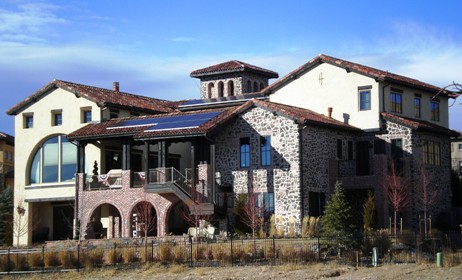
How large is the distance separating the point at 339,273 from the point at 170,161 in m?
23.4

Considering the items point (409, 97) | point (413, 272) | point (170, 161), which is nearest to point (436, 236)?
point (413, 272)

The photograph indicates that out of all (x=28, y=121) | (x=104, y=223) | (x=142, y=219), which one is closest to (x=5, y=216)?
(x=28, y=121)

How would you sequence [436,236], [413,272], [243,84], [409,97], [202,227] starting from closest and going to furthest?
[413,272], [436,236], [202,227], [409,97], [243,84]

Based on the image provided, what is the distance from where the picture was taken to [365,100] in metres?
62.2

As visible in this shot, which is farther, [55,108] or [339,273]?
[55,108]

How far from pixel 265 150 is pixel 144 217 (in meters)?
8.16

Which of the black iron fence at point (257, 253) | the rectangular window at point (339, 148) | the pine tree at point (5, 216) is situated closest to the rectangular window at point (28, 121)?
the pine tree at point (5, 216)

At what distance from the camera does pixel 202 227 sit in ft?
192

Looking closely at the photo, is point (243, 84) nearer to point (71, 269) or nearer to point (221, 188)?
point (221, 188)

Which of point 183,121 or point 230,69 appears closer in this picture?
point 183,121

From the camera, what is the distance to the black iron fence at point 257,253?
1843 inches

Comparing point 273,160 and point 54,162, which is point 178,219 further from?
point 54,162

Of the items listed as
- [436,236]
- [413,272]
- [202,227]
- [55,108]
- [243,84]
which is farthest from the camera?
[243,84]

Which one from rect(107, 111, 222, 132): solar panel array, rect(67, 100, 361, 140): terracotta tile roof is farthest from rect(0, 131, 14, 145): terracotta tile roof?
rect(107, 111, 222, 132): solar panel array
